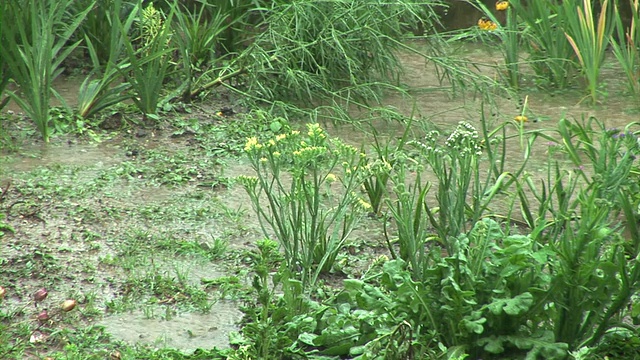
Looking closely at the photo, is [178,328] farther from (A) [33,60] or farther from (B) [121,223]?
(A) [33,60]

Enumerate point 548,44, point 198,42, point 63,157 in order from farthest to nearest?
point 548,44, point 198,42, point 63,157

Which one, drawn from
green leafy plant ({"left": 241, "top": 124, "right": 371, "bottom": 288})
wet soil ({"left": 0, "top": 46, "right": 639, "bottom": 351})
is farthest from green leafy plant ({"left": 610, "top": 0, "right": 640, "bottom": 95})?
green leafy plant ({"left": 241, "top": 124, "right": 371, "bottom": 288})

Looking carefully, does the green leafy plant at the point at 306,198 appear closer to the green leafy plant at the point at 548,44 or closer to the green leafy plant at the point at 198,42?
the green leafy plant at the point at 198,42

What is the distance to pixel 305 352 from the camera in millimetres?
2955

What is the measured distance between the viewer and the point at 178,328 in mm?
3131

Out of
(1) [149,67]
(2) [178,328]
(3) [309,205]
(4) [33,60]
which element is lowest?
(2) [178,328]

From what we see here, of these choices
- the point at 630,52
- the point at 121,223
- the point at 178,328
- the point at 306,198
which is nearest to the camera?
the point at 178,328

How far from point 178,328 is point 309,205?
2.07 feet

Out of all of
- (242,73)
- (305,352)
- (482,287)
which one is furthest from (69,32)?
(482,287)

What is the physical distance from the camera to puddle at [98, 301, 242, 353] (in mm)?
3043

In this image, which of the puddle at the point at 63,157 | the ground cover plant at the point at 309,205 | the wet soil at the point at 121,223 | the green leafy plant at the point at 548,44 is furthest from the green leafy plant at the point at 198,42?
the green leafy plant at the point at 548,44

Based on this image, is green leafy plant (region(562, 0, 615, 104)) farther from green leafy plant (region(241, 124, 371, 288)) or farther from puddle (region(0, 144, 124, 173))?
puddle (region(0, 144, 124, 173))

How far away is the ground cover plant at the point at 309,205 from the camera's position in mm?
2795

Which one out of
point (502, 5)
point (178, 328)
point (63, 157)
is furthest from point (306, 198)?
point (502, 5)
